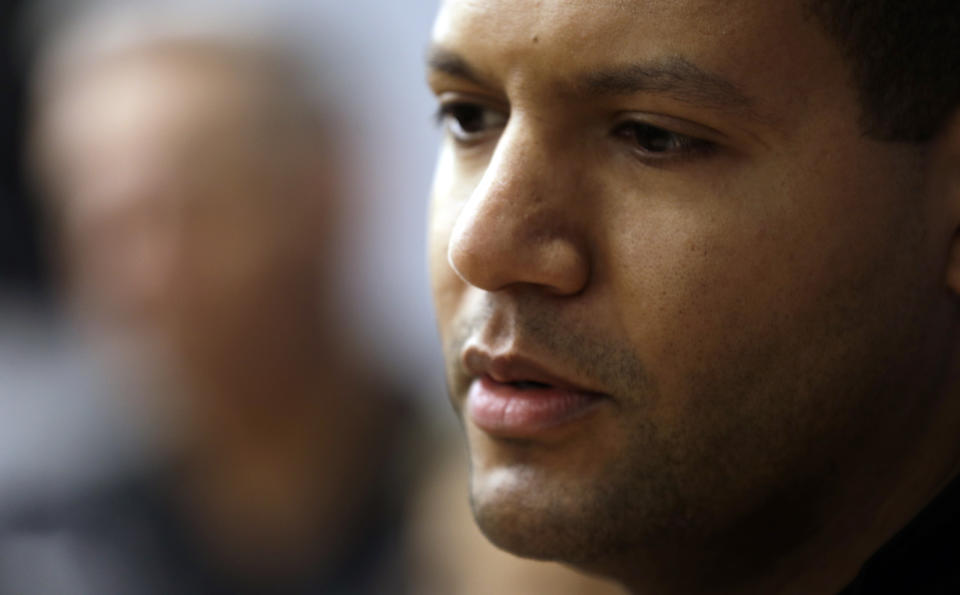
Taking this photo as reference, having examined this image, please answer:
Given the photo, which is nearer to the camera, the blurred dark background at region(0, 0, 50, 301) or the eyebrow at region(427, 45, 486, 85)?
Result: the eyebrow at region(427, 45, 486, 85)

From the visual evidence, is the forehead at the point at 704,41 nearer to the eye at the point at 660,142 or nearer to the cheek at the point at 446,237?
the eye at the point at 660,142

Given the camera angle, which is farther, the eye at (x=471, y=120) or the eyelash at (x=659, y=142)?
the eye at (x=471, y=120)

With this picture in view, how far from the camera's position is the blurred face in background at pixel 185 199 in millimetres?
2316

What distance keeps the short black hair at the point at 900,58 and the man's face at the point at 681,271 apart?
0.02m

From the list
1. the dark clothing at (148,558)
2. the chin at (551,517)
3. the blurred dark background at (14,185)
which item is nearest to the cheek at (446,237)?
the chin at (551,517)

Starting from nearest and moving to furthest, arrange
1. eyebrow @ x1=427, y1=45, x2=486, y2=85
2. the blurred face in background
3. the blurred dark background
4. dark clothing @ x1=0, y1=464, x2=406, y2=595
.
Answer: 1. eyebrow @ x1=427, y1=45, x2=486, y2=85
2. dark clothing @ x1=0, y1=464, x2=406, y2=595
3. the blurred face in background
4. the blurred dark background

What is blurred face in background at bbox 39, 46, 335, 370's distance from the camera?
232 cm

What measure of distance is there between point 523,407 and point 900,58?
0.44 meters

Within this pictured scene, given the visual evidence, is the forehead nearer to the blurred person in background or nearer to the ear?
the ear

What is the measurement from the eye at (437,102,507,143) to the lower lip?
240 mm

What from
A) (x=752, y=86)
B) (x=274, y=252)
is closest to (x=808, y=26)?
(x=752, y=86)

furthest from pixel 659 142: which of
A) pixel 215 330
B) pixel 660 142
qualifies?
pixel 215 330

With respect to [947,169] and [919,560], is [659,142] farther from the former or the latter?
[919,560]

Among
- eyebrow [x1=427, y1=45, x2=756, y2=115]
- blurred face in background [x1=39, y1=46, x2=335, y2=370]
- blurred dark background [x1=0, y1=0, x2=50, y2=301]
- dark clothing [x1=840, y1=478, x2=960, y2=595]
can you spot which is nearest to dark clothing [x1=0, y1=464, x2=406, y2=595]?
blurred face in background [x1=39, y1=46, x2=335, y2=370]
